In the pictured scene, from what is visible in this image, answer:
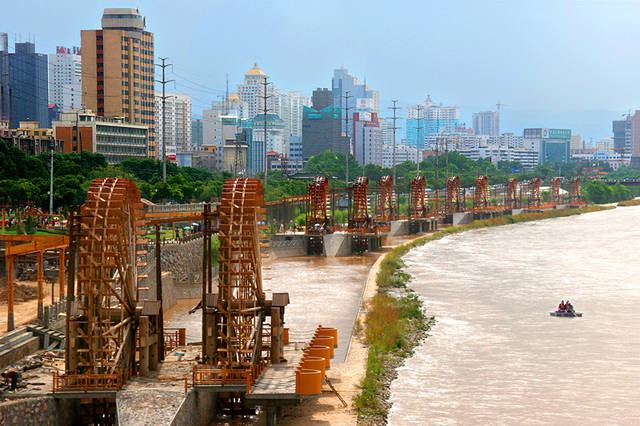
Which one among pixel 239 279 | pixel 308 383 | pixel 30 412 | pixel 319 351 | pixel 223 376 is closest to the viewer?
pixel 30 412

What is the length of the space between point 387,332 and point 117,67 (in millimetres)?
119144

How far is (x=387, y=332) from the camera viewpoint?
45.9 metres

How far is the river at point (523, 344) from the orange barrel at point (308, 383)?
5.85 m

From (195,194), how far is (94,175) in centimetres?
1119

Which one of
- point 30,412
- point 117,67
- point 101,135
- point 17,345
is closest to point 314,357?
point 30,412

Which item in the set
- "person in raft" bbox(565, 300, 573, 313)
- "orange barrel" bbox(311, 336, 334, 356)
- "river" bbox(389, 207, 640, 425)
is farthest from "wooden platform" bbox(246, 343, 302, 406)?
"person in raft" bbox(565, 300, 573, 313)

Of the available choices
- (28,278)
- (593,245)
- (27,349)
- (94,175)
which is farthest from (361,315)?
(593,245)

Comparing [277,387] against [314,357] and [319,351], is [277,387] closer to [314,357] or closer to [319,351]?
[314,357]

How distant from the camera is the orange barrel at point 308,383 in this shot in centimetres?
2838

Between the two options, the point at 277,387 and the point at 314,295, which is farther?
the point at 314,295

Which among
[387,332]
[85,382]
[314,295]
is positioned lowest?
[387,332]

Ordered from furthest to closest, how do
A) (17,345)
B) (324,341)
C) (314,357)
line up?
1. (324,341)
2. (314,357)
3. (17,345)

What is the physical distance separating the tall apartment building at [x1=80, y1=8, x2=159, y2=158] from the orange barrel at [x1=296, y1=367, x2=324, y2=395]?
13031cm

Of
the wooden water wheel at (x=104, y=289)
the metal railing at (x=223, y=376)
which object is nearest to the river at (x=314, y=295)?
the metal railing at (x=223, y=376)
